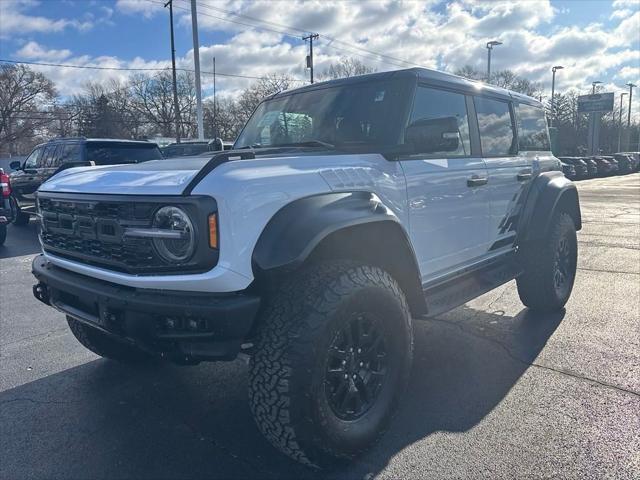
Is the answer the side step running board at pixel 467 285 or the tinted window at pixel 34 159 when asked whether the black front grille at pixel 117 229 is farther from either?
the tinted window at pixel 34 159

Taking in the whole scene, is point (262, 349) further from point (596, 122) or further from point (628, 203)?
point (596, 122)

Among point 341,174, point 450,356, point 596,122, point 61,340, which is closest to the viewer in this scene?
point 341,174

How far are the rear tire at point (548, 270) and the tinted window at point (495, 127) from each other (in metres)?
0.89

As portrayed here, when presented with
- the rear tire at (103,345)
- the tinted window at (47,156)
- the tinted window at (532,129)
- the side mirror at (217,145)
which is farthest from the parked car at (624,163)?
the rear tire at (103,345)

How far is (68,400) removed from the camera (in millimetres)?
3379

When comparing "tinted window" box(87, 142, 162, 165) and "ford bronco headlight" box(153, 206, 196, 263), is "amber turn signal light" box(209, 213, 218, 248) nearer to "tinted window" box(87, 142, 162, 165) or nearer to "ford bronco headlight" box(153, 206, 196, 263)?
"ford bronco headlight" box(153, 206, 196, 263)

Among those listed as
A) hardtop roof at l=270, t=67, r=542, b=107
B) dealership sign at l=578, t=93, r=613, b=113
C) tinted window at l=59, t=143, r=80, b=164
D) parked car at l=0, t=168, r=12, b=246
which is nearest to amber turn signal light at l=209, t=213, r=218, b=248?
hardtop roof at l=270, t=67, r=542, b=107

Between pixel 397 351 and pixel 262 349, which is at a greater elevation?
pixel 262 349

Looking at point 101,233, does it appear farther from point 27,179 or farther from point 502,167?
point 27,179

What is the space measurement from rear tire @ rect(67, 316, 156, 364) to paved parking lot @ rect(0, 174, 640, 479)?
106 millimetres

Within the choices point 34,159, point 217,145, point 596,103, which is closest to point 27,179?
point 34,159

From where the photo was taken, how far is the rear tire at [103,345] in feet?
12.0

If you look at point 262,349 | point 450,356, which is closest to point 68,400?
point 262,349

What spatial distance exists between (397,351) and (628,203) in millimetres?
16003
